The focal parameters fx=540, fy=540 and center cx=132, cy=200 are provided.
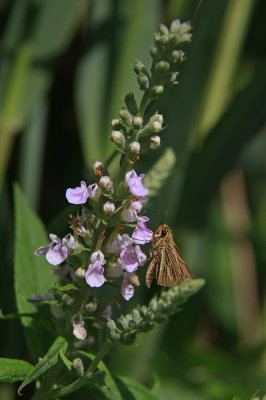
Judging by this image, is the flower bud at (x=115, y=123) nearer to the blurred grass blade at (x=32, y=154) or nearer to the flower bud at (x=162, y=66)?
the flower bud at (x=162, y=66)

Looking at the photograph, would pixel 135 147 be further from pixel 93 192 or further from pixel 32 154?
pixel 32 154

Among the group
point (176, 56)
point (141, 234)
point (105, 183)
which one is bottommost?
point (141, 234)

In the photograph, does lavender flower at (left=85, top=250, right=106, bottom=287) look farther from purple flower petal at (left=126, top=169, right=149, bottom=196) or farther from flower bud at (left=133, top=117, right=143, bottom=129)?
flower bud at (left=133, top=117, right=143, bottom=129)

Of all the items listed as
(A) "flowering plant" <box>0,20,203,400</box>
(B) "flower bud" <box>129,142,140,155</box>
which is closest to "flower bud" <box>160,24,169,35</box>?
(A) "flowering plant" <box>0,20,203,400</box>

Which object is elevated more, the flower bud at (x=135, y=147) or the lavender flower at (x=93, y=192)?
the flower bud at (x=135, y=147)

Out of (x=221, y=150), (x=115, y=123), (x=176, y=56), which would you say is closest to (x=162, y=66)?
(x=176, y=56)

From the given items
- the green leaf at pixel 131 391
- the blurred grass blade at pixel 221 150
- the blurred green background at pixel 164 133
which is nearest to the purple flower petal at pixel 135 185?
the green leaf at pixel 131 391
